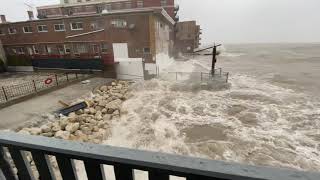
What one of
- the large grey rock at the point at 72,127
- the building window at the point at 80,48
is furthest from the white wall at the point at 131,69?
the large grey rock at the point at 72,127

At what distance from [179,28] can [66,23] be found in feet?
94.5

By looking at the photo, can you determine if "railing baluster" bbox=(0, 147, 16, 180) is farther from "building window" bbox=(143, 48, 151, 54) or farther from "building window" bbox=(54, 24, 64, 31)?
"building window" bbox=(54, 24, 64, 31)

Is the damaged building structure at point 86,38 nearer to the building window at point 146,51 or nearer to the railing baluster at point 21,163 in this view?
the building window at point 146,51

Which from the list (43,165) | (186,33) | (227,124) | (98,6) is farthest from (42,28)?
(186,33)

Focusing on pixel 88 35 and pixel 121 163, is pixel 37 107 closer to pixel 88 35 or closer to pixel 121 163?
pixel 121 163

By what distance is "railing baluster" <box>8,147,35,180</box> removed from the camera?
57.6 inches

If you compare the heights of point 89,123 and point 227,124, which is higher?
point 89,123

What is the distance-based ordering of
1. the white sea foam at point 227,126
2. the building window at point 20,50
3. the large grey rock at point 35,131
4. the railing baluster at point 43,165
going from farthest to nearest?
1. the building window at point 20,50
2. the large grey rock at point 35,131
3. the white sea foam at point 227,126
4. the railing baluster at point 43,165

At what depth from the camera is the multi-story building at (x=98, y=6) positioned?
34562 mm

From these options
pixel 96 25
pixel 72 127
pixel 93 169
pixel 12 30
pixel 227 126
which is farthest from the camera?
pixel 12 30

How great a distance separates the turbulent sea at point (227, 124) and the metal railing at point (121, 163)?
736cm

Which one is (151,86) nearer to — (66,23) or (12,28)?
(66,23)

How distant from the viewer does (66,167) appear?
1.36 metres

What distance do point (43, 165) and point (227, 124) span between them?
10705 millimetres
